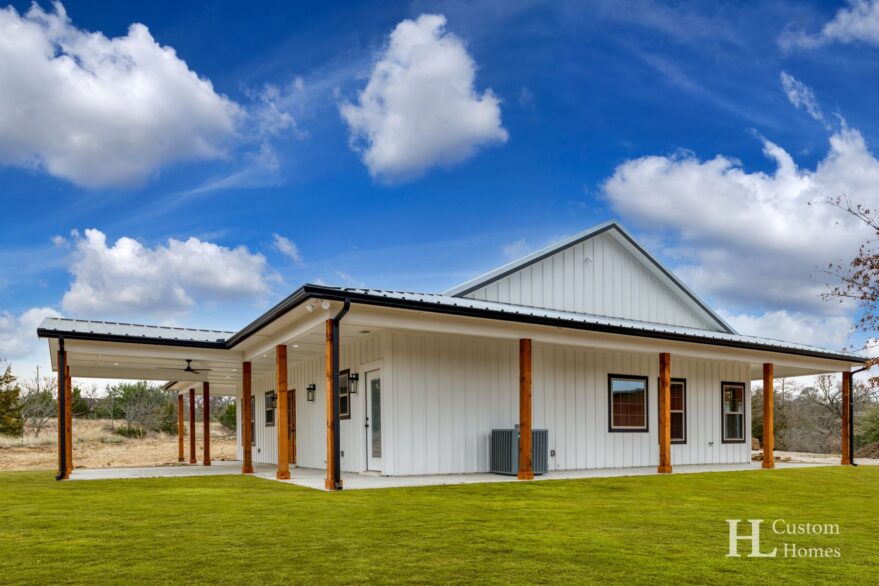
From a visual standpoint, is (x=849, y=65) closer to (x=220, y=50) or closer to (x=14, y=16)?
(x=220, y=50)

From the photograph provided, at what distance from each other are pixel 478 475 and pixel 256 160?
946 cm

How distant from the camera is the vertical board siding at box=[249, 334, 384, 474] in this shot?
1314cm

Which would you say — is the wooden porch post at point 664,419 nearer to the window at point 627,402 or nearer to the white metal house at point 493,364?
the white metal house at point 493,364

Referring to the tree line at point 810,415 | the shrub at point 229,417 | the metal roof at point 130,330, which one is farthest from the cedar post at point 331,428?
the shrub at point 229,417

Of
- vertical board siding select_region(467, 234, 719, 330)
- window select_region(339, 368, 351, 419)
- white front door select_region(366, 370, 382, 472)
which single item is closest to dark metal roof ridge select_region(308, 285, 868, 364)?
white front door select_region(366, 370, 382, 472)

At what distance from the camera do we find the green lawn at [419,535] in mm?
4914

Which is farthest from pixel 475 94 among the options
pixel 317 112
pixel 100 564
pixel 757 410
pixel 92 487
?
pixel 757 410

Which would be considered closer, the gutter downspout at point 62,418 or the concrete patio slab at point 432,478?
the concrete patio slab at point 432,478

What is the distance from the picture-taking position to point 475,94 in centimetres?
1480

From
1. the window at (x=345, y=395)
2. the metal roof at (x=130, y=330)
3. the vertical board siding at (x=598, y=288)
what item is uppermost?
the vertical board siding at (x=598, y=288)

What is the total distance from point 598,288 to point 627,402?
113 inches

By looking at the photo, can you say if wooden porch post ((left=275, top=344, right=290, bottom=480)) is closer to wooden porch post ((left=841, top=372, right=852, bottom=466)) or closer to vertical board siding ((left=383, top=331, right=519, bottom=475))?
vertical board siding ((left=383, top=331, right=519, bottom=475))

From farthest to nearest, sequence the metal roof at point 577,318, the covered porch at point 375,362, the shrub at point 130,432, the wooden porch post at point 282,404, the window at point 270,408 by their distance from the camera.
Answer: the shrub at point 130,432, the window at point 270,408, the wooden porch post at point 282,404, the metal roof at point 577,318, the covered porch at point 375,362

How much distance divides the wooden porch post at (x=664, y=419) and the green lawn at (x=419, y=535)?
3.22m
